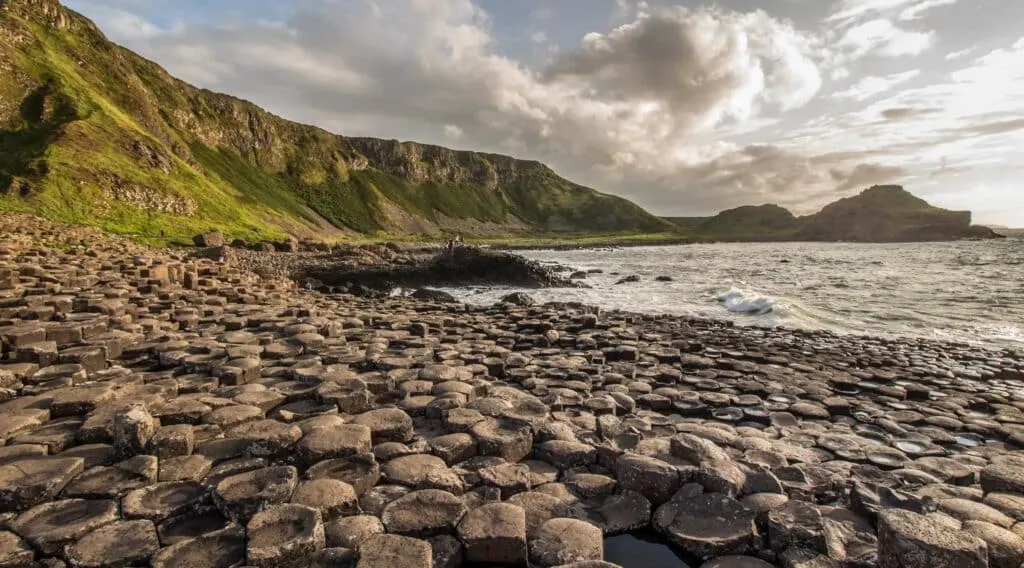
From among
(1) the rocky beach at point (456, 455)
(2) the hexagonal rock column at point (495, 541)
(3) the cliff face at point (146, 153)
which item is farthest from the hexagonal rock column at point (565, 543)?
(3) the cliff face at point (146, 153)

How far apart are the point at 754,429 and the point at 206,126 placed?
463 ft

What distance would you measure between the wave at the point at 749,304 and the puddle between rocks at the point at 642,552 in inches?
758

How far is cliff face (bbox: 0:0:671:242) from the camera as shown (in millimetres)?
46594

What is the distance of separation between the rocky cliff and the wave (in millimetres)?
168889

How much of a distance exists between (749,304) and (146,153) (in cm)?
7299

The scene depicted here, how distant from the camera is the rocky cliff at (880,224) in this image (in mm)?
158750

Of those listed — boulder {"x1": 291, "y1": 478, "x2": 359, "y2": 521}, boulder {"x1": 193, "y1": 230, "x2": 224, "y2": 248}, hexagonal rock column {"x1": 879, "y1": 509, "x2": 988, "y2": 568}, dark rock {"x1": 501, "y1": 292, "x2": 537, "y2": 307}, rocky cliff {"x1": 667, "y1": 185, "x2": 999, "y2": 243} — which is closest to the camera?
hexagonal rock column {"x1": 879, "y1": 509, "x2": 988, "y2": 568}

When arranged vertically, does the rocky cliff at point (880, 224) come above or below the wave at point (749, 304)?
above

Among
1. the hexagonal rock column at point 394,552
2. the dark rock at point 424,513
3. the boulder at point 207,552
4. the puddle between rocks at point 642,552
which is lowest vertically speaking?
the puddle between rocks at point 642,552

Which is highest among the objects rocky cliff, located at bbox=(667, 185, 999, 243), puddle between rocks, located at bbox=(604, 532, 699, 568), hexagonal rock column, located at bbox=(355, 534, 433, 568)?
rocky cliff, located at bbox=(667, 185, 999, 243)

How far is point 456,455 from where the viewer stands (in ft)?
16.1

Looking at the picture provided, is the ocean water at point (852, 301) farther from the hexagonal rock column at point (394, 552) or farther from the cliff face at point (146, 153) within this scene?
the cliff face at point (146, 153)

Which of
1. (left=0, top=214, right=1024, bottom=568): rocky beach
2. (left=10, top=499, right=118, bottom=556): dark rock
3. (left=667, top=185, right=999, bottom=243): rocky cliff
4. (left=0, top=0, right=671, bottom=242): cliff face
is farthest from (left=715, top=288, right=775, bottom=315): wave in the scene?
(left=667, top=185, right=999, bottom=243): rocky cliff

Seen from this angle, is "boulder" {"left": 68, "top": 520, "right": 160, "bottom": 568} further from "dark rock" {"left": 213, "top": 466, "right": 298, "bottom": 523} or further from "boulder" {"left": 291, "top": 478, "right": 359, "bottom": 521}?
"boulder" {"left": 291, "top": 478, "right": 359, "bottom": 521}
